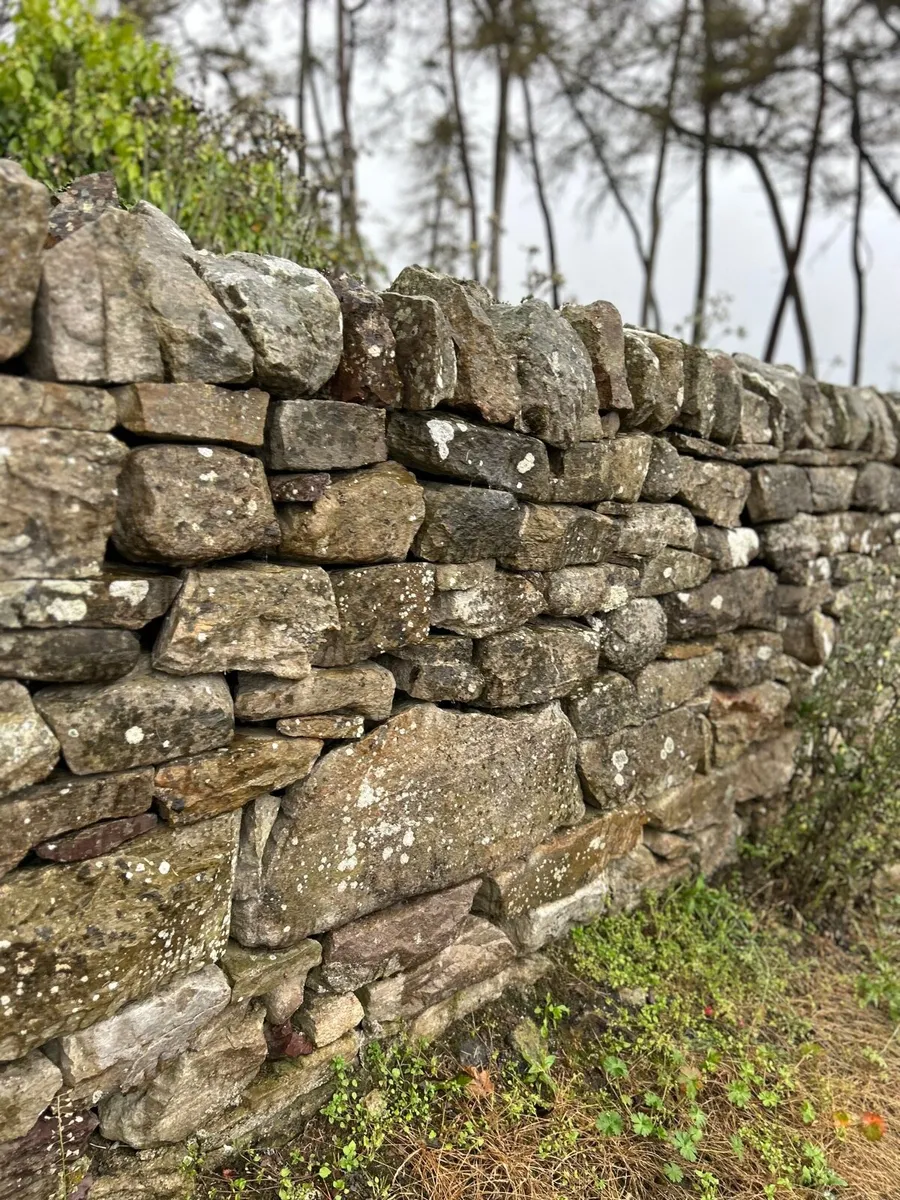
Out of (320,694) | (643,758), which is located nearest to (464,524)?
(320,694)

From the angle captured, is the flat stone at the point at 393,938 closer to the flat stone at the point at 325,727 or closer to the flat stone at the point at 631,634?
the flat stone at the point at 325,727

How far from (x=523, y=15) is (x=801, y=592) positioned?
11787 millimetres

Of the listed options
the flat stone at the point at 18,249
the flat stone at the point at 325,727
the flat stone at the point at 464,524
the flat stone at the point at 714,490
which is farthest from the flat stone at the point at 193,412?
the flat stone at the point at 714,490

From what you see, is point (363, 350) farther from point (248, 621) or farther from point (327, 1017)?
point (327, 1017)

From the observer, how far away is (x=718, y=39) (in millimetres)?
11680

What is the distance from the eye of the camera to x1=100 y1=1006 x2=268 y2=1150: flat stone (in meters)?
1.77

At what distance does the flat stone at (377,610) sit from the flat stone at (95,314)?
2.16ft

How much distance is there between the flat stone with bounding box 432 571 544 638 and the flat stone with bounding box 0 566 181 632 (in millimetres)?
761

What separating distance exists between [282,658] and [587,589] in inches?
45.5

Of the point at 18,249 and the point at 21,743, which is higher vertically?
the point at 18,249

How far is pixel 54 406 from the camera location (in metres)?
1.43

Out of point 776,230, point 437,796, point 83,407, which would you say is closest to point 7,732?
point 83,407

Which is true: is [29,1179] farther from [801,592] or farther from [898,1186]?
[801,592]

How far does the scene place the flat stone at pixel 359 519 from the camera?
182 centimetres
